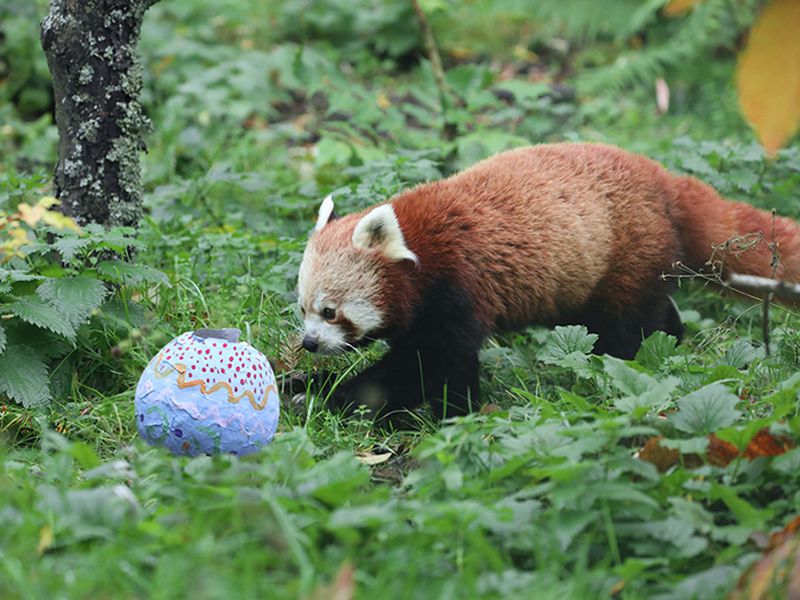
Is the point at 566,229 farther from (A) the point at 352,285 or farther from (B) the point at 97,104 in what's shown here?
(B) the point at 97,104

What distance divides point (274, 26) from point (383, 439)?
6160 millimetres

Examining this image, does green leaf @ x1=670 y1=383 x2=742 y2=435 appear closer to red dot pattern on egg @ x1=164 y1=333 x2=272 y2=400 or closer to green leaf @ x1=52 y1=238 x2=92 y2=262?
red dot pattern on egg @ x1=164 y1=333 x2=272 y2=400

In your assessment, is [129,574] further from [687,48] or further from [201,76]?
[687,48]

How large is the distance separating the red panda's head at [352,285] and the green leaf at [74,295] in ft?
2.56

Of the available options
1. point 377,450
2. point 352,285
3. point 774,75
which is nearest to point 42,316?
point 352,285

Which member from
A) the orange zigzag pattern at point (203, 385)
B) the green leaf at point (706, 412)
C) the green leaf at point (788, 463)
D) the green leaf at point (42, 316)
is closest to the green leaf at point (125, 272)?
the green leaf at point (42, 316)

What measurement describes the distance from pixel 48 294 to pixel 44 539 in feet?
4.72

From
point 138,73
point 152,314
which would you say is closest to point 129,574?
point 152,314

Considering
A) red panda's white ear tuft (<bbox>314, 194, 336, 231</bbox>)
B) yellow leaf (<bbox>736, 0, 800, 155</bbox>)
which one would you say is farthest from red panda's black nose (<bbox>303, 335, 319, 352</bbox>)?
yellow leaf (<bbox>736, 0, 800, 155</bbox>)

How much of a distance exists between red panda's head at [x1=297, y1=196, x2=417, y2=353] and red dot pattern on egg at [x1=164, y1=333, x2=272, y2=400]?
0.66m

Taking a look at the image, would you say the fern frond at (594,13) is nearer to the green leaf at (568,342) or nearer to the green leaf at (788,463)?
the green leaf at (568,342)

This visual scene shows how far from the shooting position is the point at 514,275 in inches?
152

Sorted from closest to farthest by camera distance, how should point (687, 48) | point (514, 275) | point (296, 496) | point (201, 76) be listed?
point (296, 496) → point (514, 275) → point (201, 76) → point (687, 48)

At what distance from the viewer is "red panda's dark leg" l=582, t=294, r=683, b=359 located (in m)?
4.14
